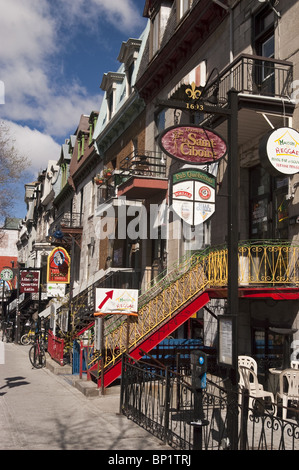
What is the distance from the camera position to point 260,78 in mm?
12914

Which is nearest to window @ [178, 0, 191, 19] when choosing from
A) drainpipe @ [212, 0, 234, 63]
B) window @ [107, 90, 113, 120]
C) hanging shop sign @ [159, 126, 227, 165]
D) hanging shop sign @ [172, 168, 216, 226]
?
drainpipe @ [212, 0, 234, 63]

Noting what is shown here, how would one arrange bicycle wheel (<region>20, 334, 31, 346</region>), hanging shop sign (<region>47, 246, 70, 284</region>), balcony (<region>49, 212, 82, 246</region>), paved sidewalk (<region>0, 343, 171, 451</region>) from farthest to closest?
balcony (<region>49, 212, 82, 246</region>)
bicycle wheel (<region>20, 334, 31, 346</region>)
hanging shop sign (<region>47, 246, 70, 284</region>)
paved sidewalk (<region>0, 343, 171, 451</region>)

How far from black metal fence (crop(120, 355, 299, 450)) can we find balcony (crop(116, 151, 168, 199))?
876 centimetres

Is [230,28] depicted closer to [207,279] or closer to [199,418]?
[207,279]

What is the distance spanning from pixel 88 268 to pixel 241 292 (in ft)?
58.1

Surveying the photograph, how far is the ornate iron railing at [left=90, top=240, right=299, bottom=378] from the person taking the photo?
1107cm

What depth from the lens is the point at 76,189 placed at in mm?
32281

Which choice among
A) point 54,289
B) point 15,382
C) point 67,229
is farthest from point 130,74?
point 15,382

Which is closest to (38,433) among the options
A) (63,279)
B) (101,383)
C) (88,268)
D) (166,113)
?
(101,383)

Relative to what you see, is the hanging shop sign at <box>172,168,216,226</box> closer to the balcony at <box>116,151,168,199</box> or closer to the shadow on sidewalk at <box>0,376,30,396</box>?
the shadow on sidewalk at <box>0,376,30,396</box>

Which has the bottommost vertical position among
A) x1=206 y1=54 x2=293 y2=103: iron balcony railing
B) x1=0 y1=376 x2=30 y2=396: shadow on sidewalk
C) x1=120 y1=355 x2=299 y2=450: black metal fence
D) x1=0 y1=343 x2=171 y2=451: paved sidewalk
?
x1=0 y1=376 x2=30 y2=396: shadow on sidewalk

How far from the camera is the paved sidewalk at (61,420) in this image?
7570 mm

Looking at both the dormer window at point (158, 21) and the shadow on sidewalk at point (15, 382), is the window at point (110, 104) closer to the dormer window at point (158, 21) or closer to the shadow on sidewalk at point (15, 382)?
the dormer window at point (158, 21)
